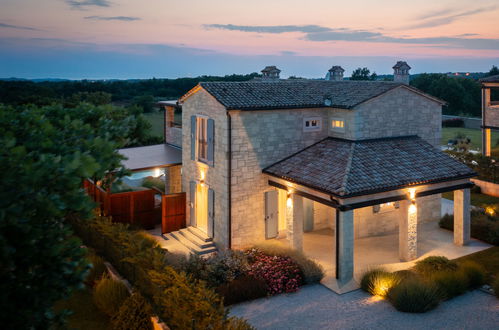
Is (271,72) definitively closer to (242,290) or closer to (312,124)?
(312,124)

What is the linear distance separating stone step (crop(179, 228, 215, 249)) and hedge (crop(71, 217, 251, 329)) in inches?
144

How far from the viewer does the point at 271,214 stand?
1800 centimetres

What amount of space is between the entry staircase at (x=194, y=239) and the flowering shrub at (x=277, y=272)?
255 cm

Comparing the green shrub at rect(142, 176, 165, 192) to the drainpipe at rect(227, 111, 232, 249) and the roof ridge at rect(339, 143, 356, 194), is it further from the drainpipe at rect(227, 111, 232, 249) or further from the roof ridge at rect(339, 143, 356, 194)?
the roof ridge at rect(339, 143, 356, 194)

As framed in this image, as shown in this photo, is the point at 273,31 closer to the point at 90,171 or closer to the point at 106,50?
the point at 106,50

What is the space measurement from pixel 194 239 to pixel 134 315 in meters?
6.89

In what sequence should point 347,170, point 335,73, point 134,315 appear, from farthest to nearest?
1. point 335,73
2. point 347,170
3. point 134,315

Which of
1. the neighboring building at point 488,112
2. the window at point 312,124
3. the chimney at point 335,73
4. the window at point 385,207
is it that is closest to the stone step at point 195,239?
the window at point 312,124

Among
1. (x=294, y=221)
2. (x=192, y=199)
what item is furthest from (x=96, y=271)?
(x=294, y=221)

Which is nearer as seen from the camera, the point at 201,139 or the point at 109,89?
the point at 201,139

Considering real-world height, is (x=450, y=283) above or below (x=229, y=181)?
below

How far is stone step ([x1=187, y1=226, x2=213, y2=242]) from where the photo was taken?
18.3 metres

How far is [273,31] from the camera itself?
40469 millimetres

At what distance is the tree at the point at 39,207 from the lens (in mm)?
4930
